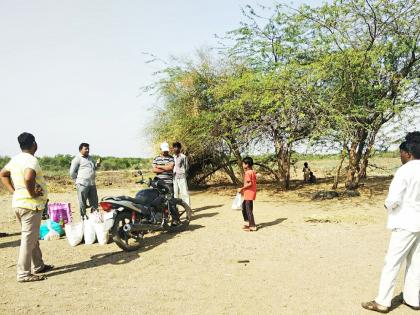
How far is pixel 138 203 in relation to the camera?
7184 mm

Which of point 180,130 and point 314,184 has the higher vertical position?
point 180,130

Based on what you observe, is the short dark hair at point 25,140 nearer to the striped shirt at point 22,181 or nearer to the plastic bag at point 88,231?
the striped shirt at point 22,181

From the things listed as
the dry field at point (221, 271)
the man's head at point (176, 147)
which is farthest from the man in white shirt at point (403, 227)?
the man's head at point (176, 147)

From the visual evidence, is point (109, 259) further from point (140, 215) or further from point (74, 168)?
point (74, 168)

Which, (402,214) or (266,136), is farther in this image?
(266,136)

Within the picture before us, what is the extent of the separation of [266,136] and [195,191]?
4.55m

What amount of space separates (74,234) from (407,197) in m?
5.77

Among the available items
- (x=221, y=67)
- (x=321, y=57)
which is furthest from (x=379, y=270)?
(x=221, y=67)

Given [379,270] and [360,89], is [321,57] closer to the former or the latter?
[360,89]

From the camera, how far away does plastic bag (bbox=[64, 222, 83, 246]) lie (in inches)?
289

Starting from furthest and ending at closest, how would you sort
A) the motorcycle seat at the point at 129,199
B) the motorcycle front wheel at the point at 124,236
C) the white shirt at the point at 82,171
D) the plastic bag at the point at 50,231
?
the white shirt at the point at 82,171
the plastic bag at the point at 50,231
the motorcycle seat at the point at 129,199
the motorcycle front wheel at the point at 124,236

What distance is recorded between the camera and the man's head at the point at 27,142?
5387mm

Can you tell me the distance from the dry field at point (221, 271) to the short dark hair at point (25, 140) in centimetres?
189

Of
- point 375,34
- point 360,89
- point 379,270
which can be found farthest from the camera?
point 360,89
